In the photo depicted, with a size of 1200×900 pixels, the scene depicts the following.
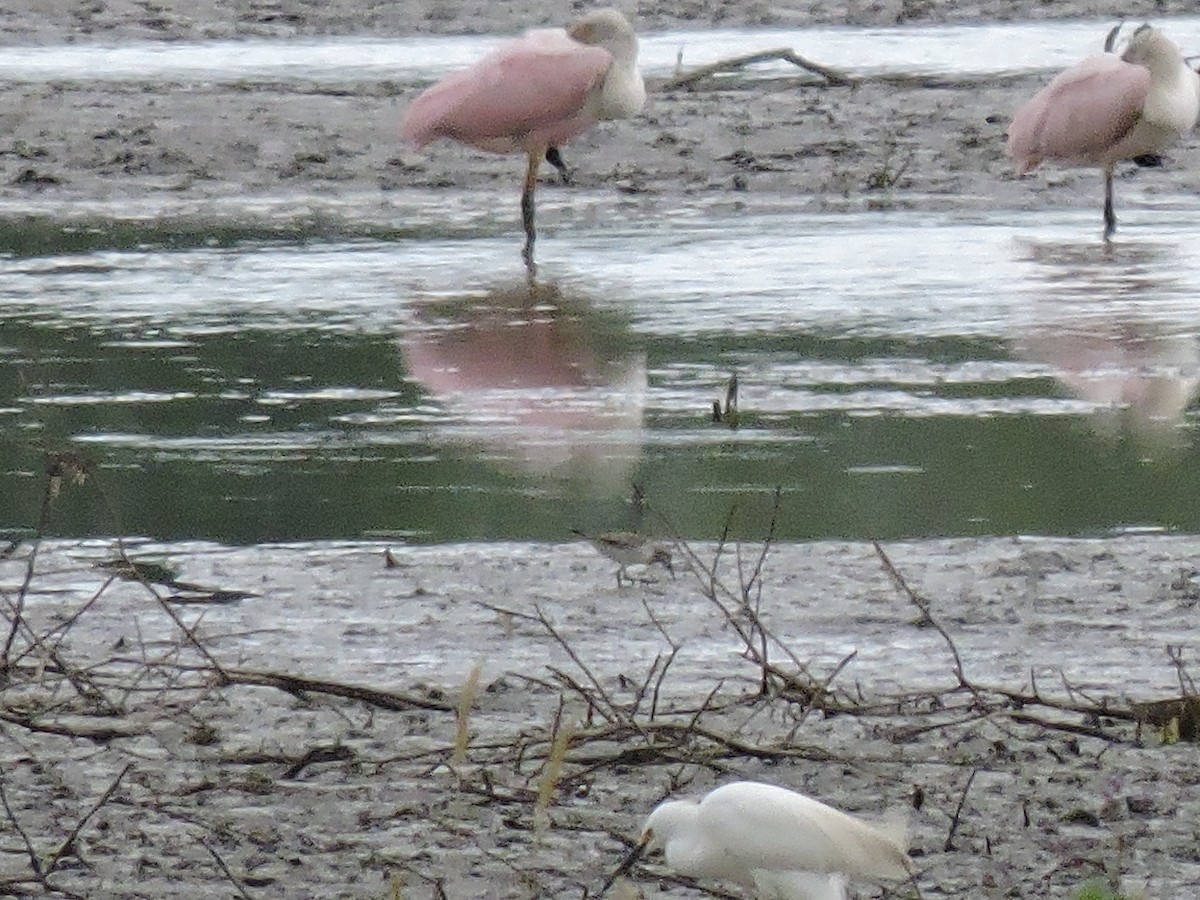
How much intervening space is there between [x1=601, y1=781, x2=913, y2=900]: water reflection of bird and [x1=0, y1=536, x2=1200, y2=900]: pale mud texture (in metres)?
0.30

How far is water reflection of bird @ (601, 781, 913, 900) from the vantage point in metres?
3.85

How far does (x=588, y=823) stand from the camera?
4672 millimetres

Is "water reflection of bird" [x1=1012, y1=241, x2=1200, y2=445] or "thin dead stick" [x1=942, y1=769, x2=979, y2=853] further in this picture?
"water reflection of bird" [x1=1012, y1=241, x2=1200, y2=445]

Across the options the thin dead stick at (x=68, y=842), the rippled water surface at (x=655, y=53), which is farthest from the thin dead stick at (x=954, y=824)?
the rippled water surface at (x=655, y=53)

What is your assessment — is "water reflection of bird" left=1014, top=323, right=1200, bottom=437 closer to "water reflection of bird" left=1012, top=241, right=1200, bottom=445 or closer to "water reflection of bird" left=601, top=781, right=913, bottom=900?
"water reflection of bird" left=1012, top=241, right=1200, bottom=445

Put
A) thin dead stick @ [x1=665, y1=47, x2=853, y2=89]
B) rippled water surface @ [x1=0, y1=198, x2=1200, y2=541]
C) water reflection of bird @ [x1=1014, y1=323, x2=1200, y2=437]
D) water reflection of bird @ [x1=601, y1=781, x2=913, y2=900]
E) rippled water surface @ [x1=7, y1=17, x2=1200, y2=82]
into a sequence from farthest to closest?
rippled water surface @ [x1=7, y1=17, x2=1200, y2=82] → thin dead stick @ [x1=665, y1=47, x2=853, y2=89] → water reflection of bird @ [x1=1014, y1=323, x2=1200, y2=437] → rippled water surface @ [x1=0, y1=198, x2=1200, y2=541] → water reflection of bird @ [x1=601, y1=781, x2=913, y2=900]

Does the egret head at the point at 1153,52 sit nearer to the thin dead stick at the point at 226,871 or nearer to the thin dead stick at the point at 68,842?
the thin dead stick at the point at 226,871

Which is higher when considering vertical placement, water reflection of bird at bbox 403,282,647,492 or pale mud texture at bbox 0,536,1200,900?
pale mud texture at bbox 0,536,1200,900

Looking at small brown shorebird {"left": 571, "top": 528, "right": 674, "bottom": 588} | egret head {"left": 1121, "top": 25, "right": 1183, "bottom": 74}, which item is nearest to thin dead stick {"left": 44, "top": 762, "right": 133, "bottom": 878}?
small brown shorebird {"left": 571, "top": 528, "right": 674, "bottom": 588}

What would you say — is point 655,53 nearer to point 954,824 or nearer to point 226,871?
point 954,824

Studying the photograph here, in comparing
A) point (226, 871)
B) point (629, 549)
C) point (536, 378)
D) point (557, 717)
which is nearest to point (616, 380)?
point (536, 378)

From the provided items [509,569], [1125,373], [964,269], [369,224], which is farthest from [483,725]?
[369,224]

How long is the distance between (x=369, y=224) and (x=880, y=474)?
18.6 ft

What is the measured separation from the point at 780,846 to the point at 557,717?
876 mm
